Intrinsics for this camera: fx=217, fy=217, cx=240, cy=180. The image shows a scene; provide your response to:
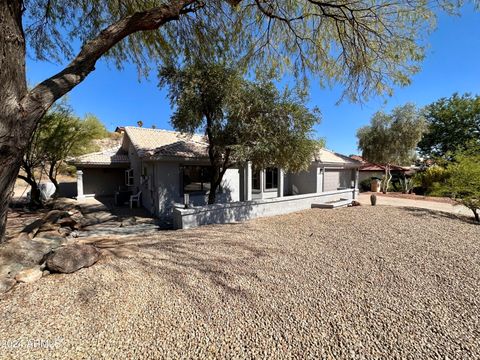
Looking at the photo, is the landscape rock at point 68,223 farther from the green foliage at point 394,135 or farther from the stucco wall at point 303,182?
the green foliage at point 394,135

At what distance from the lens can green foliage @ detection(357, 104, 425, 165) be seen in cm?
1862

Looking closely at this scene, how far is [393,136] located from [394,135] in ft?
0.36

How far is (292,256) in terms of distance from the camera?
523cm

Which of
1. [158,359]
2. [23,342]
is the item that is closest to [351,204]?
[158,359]

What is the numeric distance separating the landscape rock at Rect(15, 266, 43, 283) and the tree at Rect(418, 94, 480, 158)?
104 ft

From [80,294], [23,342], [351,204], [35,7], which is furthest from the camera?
[351,204]

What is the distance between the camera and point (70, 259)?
4309mm

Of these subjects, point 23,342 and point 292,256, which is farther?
point 292,256

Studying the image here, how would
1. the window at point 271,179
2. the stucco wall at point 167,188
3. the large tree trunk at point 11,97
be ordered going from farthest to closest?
the window at point 271,179 → the stucco wall at point 167,188 → the large tree trunk at point 11,97

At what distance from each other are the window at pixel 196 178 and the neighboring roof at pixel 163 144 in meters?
0.85

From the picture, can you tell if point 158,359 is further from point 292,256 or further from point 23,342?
point 292,256

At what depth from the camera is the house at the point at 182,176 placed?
10.4m

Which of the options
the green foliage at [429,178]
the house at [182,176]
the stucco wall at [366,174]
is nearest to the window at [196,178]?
the house at [182,176]

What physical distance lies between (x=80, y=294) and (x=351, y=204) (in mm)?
13447
